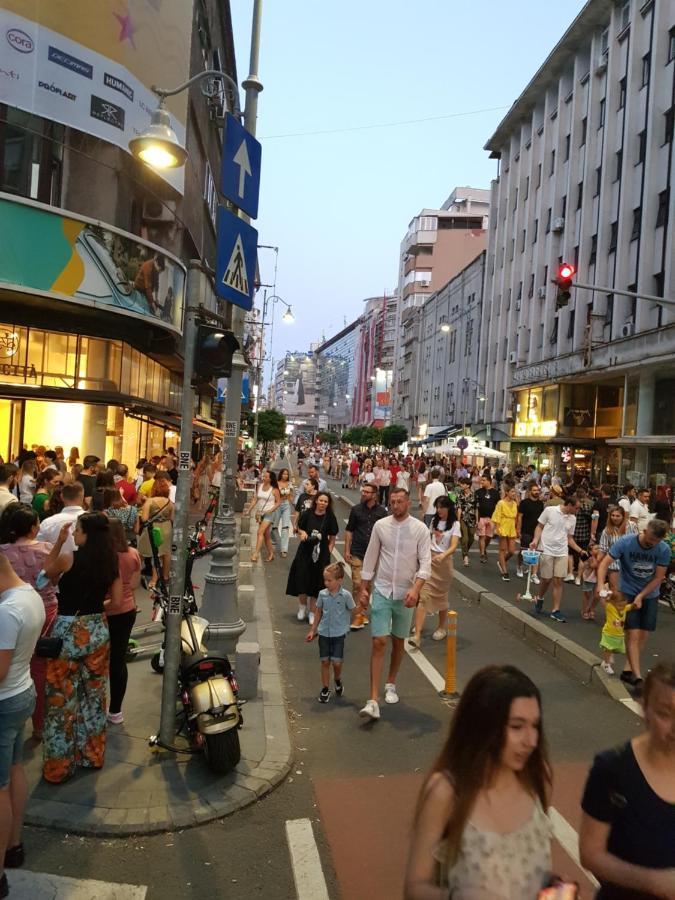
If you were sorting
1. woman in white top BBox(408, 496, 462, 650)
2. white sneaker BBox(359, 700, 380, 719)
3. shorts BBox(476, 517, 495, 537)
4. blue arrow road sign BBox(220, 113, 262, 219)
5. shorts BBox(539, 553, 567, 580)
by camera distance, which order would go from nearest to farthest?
1. white sneaker BBox(359, 700, 380, 719)
2. blue arrow road sign BBox(220, 113, 262, 219)
3. woman in white top BBox(408, 496, 462, 650)
4. shorts BBox(539, 553, 567, 580)
5. shorts BBox(476, 517, 495, 537)

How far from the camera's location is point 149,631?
Answer: 8.69 metres

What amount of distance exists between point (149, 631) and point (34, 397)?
402 inches

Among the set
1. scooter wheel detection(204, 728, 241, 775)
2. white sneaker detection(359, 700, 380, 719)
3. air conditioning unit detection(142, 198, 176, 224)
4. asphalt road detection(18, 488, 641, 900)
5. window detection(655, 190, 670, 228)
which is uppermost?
window detection(655, 190, 670, 228)

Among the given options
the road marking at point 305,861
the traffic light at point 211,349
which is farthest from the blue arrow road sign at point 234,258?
the road marking at point 305,861

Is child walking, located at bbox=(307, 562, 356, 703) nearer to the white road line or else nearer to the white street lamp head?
the white road line

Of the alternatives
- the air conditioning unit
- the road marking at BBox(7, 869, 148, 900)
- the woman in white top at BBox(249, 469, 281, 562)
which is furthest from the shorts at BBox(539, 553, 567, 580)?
the air conditioning unit

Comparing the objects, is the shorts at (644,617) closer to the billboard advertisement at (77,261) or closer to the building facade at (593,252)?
the billboard advertisement at (77,261)

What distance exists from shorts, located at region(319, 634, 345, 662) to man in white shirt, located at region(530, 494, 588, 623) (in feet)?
15.0

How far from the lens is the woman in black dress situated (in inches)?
360

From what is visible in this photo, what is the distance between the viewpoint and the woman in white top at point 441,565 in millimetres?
9078

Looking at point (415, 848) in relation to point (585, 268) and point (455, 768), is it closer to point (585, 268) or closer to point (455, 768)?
point (455, 768)

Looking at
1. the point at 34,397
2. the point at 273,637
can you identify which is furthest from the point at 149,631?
the point at 34,397

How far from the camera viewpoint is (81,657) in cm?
479

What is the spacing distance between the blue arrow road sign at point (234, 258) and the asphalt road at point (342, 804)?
3941mm
